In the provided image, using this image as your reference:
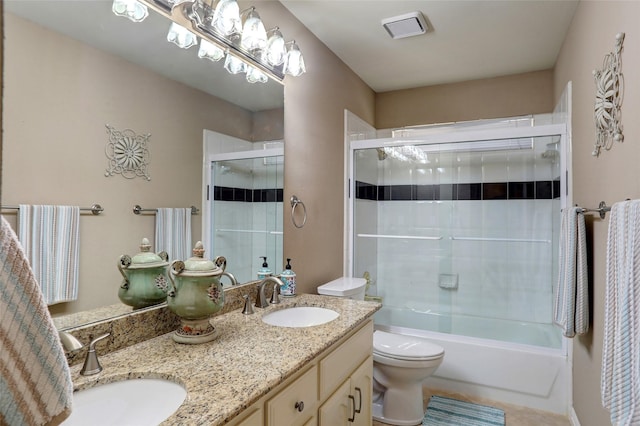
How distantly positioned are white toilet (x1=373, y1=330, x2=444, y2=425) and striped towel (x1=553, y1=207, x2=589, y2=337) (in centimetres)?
75

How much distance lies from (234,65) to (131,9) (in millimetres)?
577

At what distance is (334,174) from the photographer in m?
2.87

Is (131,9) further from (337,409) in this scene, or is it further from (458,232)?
(458,232)

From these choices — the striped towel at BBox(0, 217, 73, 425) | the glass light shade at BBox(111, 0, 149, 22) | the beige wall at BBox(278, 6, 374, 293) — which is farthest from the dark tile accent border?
the striped towel at BBox(0, 217, 73, 425)

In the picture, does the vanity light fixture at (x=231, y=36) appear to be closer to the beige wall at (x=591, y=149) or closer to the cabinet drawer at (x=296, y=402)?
the cabinet drawer at (x=296, y=402)

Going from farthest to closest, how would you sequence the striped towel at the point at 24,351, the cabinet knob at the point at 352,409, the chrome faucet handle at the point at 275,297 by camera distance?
1. the chrome faucet handle at the point at 275,297
2. the cabinet knob at the point at 352,409
3. the striped towel at the point at 24,351

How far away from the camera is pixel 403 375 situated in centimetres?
227

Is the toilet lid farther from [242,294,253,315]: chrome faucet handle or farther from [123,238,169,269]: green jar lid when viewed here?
[123,238,169,269]: green jar lid

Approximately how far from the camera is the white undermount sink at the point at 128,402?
36.4 inches

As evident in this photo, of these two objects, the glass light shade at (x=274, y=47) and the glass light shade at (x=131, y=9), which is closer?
the glass light shade at (x=131, y=9)

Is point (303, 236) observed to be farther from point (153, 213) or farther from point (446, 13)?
point (446, 13)

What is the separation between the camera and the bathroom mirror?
1.03 m

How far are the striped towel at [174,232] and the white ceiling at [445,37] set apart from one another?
1434 millimetres

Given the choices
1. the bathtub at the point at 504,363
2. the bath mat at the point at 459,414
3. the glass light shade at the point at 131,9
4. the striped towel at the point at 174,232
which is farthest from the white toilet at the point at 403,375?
the glass light shade at the point at 131,9
